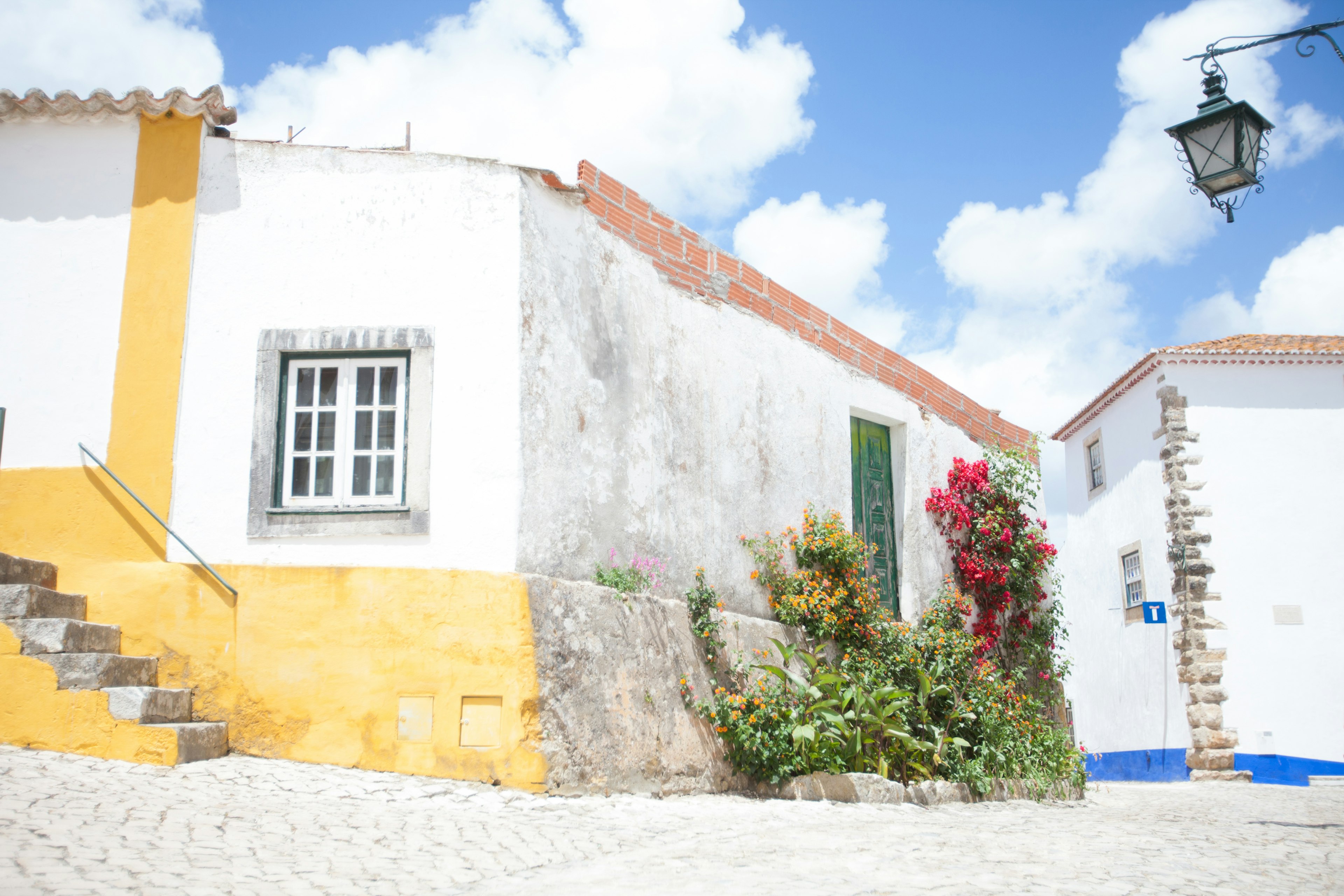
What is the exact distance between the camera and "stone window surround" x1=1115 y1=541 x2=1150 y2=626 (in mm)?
15336

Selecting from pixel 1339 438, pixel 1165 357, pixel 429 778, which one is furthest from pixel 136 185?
pixel 1339 438

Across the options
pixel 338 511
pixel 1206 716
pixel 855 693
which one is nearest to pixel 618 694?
pixel 855 693

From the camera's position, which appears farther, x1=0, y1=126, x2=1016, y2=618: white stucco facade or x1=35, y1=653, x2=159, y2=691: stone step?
x1=0, y1=126, x2=1016, y2=618: white stucco facade

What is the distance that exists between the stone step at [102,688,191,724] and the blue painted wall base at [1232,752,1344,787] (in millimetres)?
13266

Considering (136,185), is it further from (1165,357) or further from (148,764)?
(1165,357)

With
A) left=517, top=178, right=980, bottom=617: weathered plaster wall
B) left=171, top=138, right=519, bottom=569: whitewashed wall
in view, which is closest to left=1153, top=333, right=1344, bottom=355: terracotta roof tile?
left=517, top=178, right=980, bottom=617: weathered plaster wall

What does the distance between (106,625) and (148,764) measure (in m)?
1.12

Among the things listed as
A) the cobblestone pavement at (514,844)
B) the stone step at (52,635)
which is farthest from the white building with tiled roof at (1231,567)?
the stone step at (52,635)

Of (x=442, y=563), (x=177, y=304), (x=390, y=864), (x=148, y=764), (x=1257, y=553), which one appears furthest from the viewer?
(x=1257, y=553)

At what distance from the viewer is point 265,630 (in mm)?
6371

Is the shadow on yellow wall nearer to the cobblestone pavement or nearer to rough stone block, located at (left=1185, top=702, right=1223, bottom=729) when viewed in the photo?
the cobblestone pavement

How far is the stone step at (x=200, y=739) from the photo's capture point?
5.74m

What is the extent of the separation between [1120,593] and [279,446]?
14.0m

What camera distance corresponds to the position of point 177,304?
6.99 metres
